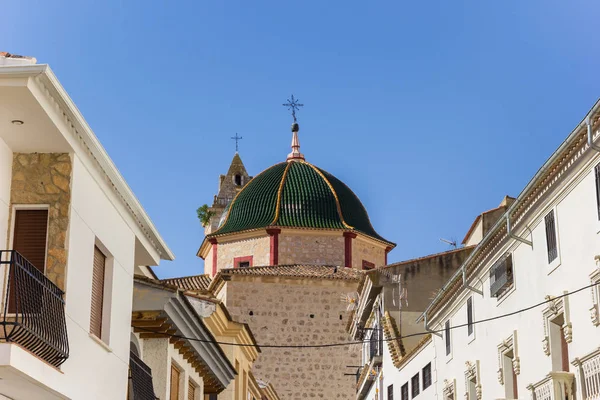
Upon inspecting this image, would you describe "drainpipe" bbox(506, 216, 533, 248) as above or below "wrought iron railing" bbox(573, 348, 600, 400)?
above

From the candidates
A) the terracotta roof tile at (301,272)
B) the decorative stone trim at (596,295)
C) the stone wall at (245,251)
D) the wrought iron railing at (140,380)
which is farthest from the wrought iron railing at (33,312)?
the stone wall at (245,251)

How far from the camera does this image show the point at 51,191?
515 inches

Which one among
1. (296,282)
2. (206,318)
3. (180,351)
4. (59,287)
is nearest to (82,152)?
(59,287)

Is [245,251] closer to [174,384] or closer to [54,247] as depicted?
[174,384]

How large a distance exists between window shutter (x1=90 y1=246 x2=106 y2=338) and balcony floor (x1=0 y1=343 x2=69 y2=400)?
2.04m

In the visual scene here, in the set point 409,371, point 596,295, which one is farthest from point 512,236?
point 409,371

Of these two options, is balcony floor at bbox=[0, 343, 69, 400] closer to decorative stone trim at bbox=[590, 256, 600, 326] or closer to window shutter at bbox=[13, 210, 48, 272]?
window shutter at bbox=[13, 210, 48, 272]

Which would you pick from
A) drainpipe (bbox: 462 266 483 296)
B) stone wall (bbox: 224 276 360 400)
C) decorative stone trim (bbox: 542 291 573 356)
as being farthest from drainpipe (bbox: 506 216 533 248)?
stone wall (bbox: 224 276 360 400)

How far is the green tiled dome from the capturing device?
5325 cm

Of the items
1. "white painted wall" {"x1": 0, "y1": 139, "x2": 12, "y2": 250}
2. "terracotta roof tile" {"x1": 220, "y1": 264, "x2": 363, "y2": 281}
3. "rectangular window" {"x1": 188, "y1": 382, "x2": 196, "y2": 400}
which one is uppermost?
"terracotta roof tile" {"x1": 220, "y1": 264, "x2": 363, "y2": 281}

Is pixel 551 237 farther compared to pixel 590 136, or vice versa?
pixel 551 237

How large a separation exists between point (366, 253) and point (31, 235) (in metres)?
41.6

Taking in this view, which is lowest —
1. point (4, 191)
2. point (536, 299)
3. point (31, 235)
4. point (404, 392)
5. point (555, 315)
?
point (31, 235)

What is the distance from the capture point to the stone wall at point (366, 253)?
175 ft
